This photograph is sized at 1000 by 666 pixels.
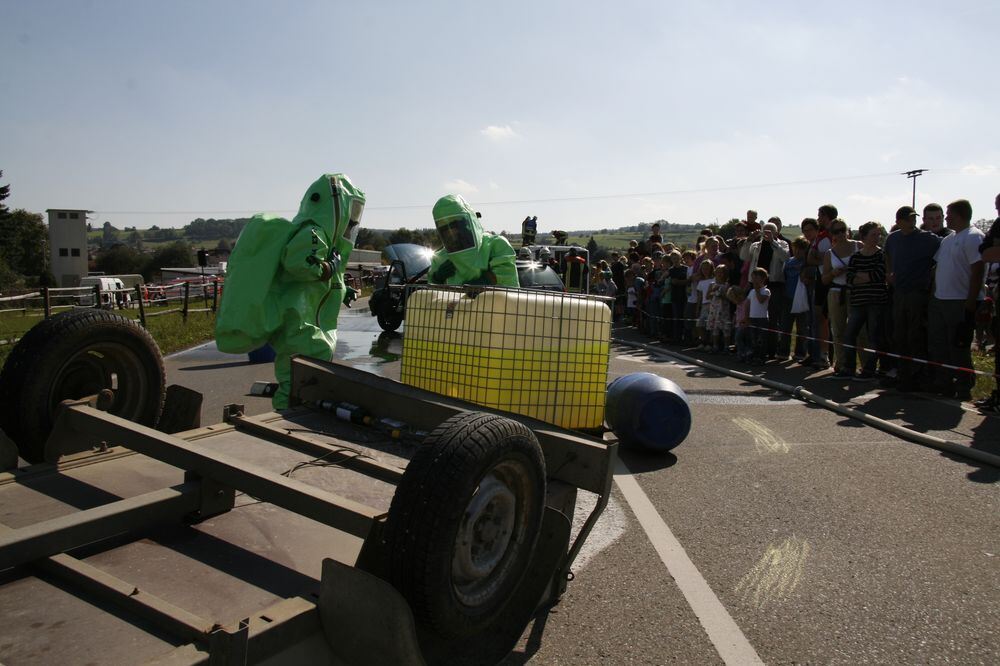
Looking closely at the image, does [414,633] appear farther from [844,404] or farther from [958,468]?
[844,404]

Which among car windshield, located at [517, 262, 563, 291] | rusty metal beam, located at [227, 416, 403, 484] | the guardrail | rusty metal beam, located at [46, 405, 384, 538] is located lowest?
the guardrail

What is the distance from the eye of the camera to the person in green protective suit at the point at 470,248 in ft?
26.7

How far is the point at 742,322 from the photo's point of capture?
1271 centimetres

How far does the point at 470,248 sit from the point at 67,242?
405ft

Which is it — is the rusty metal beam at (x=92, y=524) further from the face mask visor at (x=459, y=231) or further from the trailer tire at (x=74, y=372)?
the face mask visor at (x=459, y=231)

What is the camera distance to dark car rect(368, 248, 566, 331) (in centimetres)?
1656

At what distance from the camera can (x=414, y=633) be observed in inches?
88.9

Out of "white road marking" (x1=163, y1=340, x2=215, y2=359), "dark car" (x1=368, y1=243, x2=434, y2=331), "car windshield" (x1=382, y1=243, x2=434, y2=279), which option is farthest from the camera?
"car windshield" (x1=382, y1=243, x2=434, y2=279)

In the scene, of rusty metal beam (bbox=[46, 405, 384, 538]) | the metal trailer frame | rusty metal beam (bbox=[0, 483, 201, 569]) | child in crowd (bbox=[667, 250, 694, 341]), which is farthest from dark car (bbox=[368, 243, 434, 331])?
rusty metal beam (bbox=[0, 483, 201, 569])

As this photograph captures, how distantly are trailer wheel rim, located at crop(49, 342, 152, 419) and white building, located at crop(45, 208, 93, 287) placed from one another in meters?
123

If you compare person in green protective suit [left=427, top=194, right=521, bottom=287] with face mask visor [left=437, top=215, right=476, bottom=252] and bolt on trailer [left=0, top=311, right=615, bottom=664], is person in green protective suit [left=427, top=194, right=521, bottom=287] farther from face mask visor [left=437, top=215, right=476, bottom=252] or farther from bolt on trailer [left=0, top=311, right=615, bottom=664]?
bolt on trailer [left=0, top=311, right=615, bottom=664]

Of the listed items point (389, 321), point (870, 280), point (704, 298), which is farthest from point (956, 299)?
point (389, 321)

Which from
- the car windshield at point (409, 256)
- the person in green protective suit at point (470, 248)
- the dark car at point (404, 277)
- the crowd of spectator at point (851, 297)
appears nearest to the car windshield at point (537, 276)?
the dark car at point (404, 277)

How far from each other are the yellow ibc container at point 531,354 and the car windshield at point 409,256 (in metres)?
13.5
